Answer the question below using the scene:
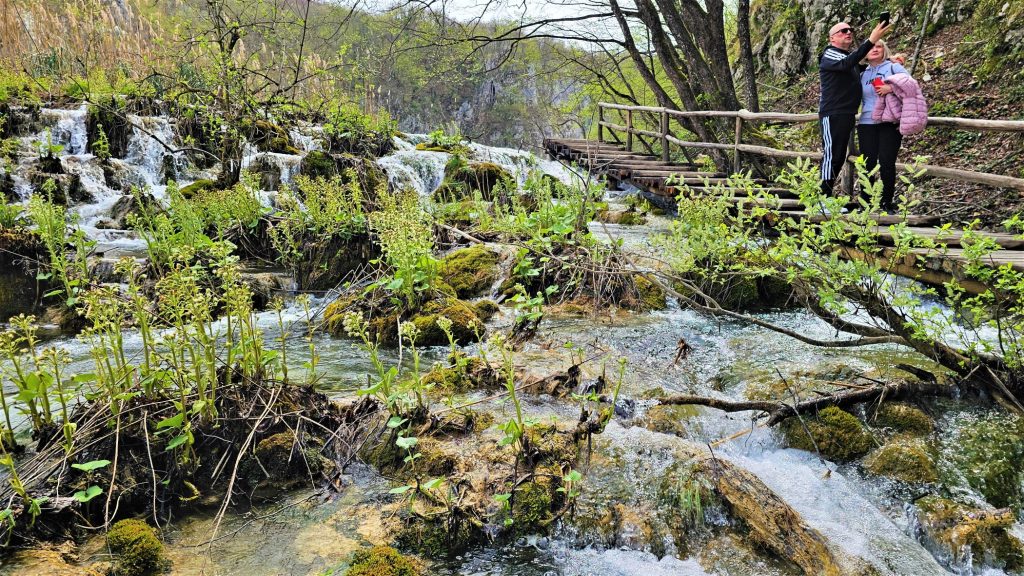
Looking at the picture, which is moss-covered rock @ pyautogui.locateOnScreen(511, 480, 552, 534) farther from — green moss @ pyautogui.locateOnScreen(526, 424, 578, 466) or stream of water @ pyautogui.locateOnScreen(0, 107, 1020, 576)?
green moss @ pyautogui.locateOnScreen(526, 424, 578, 466)

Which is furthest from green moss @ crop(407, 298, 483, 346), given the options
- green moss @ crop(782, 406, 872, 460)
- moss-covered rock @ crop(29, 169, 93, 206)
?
moss-covered rock @ crop(29, 169, 93, 206)

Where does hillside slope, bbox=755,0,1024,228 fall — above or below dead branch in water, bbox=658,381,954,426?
above

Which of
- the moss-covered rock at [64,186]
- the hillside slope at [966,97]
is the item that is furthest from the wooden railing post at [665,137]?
the moss-covered rock at [64,186]

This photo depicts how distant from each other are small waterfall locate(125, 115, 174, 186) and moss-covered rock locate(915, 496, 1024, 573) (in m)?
11.3

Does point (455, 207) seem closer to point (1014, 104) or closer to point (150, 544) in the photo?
point (150, 544)

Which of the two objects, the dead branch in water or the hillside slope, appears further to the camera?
the hillside slope

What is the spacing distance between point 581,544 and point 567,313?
11.4ft

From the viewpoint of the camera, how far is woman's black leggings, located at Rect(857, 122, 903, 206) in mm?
5992

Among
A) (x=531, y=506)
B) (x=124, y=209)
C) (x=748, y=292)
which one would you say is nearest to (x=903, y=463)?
(x=531, y=506)

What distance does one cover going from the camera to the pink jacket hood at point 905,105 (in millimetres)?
5691

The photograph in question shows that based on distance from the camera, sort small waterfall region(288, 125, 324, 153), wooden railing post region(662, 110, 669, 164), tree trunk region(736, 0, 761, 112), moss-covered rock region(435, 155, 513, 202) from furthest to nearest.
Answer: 1. small waterfall region(288, 125, 324, 153)
2. moss-covered rock region(435, 155, 513, 202)
3. wooden railing post region(662, 110, 669, 164)
4. tree trunk region(736, 0, 761, 112)

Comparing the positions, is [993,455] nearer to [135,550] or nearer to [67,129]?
[135,550]

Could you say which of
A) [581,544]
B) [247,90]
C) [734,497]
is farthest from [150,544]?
[247,90]

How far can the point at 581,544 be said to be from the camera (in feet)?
9.00
